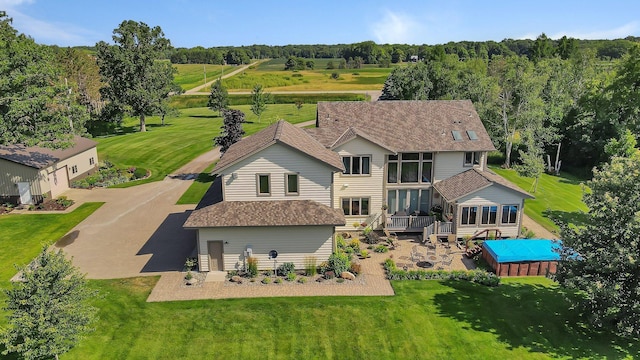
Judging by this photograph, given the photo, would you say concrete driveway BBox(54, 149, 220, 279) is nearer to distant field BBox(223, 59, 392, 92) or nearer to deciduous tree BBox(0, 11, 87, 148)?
deciduous tree BBox(0, 11, 87, 148)

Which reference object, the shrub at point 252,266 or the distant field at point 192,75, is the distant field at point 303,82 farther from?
the shrub at point 252,266

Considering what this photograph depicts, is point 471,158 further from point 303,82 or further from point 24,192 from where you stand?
point 303,82

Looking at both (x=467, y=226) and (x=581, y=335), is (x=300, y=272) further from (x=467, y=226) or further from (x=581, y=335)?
(x=581, y=335)

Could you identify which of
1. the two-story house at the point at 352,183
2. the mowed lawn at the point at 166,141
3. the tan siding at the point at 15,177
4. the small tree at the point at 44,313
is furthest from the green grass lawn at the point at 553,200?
the tan siding at the point at 15,177

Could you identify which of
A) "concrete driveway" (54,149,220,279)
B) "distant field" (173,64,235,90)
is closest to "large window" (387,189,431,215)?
"concrete driveway" (54,149,220,279)

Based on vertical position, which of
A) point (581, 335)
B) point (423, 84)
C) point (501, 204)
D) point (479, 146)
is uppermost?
point (423, 84)

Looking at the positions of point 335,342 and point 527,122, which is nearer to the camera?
point 335,342

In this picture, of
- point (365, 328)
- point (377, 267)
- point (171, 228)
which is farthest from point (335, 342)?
point (171, 228)
